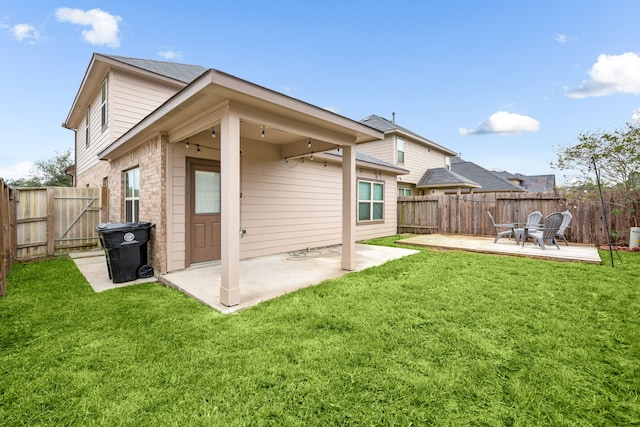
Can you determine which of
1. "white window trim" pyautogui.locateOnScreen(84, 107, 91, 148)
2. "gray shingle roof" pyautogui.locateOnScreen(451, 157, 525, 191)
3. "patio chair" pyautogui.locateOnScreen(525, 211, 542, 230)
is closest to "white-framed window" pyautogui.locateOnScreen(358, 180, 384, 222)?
"patio chair" pyautogui.locateOnScreen(525, 211, 542, 230)

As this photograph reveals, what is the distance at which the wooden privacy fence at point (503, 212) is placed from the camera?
8.16m

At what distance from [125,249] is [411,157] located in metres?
15.2

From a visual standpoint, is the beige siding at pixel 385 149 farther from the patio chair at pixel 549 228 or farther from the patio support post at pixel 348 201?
the patio support post at pixel 348 201

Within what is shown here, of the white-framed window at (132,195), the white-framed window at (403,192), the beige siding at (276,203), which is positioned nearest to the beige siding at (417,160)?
the white-framed window at (403,192)

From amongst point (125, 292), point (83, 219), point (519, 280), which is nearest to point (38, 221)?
point (83, 219)

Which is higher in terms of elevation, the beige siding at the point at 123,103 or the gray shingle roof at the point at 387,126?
the gray shingle roof at the point at 387,126

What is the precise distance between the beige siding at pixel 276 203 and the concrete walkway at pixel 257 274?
1.57 ft

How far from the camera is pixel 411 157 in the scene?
54.3 feet

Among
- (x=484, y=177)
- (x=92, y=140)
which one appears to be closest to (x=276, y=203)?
(x=92, y=140)

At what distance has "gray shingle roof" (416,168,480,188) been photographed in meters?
16.1

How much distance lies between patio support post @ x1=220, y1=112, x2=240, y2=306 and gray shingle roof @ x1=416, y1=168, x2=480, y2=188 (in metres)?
15.0

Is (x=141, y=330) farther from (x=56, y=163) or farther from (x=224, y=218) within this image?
(x=56, y=163)

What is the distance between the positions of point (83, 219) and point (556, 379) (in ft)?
33.5

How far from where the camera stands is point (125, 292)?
4188mm
